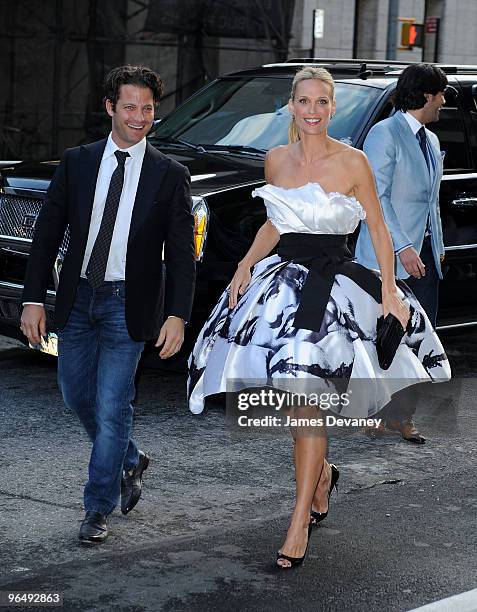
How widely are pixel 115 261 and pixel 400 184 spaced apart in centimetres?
235

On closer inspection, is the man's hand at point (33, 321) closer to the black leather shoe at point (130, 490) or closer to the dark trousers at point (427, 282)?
the black leather shoe at point (130, 490)

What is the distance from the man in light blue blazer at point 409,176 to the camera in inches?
275

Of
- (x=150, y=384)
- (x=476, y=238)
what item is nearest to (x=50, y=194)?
(x=150, y=384)

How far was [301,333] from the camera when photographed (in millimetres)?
4914

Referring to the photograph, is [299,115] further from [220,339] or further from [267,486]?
[267,486]

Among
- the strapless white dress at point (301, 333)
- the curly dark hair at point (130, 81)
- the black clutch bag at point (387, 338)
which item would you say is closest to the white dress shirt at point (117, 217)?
the curly dark hair at point (130, 81)

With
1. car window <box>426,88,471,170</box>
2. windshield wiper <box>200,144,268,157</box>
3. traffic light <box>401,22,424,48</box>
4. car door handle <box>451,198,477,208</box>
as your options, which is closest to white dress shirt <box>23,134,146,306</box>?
windshield wiper <box>200,144,268,157</box>

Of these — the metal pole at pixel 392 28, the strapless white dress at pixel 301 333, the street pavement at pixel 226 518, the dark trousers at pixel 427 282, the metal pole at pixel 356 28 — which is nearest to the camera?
the street pavement at pixel 226 518

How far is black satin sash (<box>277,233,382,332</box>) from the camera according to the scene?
5.01 metres

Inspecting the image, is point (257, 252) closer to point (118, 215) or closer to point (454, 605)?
point (118, 215)

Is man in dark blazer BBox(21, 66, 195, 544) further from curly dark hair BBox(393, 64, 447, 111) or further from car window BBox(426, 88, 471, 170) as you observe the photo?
car window BBox(426, 88, 471, 170)

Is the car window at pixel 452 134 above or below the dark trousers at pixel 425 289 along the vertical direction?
above

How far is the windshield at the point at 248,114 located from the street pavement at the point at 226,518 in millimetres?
1762

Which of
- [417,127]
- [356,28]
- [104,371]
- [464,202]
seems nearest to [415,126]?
[417,127]
